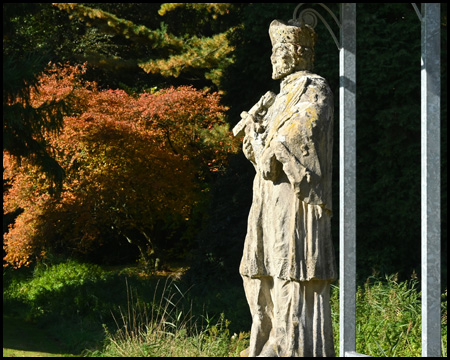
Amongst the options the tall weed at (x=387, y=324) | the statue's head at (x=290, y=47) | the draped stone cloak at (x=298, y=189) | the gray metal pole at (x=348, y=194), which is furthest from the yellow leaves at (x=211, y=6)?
the draped stone cloak at (x=298, y=189)

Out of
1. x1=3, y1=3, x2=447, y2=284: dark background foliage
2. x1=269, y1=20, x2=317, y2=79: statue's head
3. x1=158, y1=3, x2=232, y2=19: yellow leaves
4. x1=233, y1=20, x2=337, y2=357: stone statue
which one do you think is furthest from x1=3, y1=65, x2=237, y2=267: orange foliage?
x1=233, y1=20, x2=337, y2=357: stone statue

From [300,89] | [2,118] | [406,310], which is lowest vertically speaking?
[406,310]

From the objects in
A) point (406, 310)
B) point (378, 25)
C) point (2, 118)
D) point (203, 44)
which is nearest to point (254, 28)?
point (378, 25)

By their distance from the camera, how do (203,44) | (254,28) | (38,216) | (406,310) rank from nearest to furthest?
(406,310), (254,28), (38,216), (203,44)

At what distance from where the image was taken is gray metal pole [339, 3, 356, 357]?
14.4ft

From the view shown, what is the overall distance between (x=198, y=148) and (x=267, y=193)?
8330mm

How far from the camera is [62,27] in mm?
14977

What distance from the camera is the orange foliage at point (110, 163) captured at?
34.8 ft

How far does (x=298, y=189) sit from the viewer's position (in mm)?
3678

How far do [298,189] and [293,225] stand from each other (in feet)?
0.69

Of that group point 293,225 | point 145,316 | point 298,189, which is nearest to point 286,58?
point 298,189

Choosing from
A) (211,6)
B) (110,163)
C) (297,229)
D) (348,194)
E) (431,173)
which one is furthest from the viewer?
(211,6)

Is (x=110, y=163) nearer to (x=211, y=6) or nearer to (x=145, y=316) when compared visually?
(x=145, y=316)

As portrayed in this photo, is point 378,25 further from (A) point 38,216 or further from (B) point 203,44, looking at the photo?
(A) point 38,216
